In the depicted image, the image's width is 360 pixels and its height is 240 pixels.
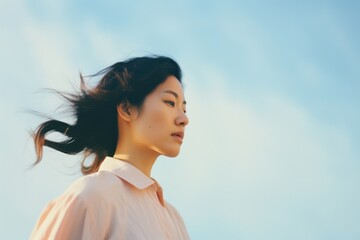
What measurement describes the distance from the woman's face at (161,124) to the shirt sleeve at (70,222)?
0.69 metres

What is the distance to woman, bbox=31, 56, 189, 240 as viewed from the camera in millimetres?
3332

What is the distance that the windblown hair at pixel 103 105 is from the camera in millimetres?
4141

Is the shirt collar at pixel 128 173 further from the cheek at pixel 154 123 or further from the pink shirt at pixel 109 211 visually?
the cheek at pixel 154 123

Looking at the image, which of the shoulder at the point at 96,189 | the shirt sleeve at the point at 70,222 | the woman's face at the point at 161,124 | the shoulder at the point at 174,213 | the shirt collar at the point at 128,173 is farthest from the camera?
the shoulder at the point at 174,213

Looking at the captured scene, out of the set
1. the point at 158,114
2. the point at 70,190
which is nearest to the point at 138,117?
the point at 158,114

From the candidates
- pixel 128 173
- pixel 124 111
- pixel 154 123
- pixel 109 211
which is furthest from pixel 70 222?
pixel 124 111

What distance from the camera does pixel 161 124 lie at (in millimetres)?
3896

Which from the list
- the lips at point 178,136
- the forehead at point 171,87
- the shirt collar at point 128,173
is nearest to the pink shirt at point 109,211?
the shirt collar at point 128,173

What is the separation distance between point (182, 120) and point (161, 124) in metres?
0.14

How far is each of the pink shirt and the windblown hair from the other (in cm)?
42

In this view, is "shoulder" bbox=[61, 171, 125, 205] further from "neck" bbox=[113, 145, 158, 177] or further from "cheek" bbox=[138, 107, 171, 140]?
"cheek" bbox=[138, 107, 171, 140]

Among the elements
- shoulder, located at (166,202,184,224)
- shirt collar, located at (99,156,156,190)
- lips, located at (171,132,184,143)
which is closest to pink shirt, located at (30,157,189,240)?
shirt collar, located at (99,156,156,190)

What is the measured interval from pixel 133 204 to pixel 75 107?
1.02 m

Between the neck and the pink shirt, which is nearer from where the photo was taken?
the pink shirt
